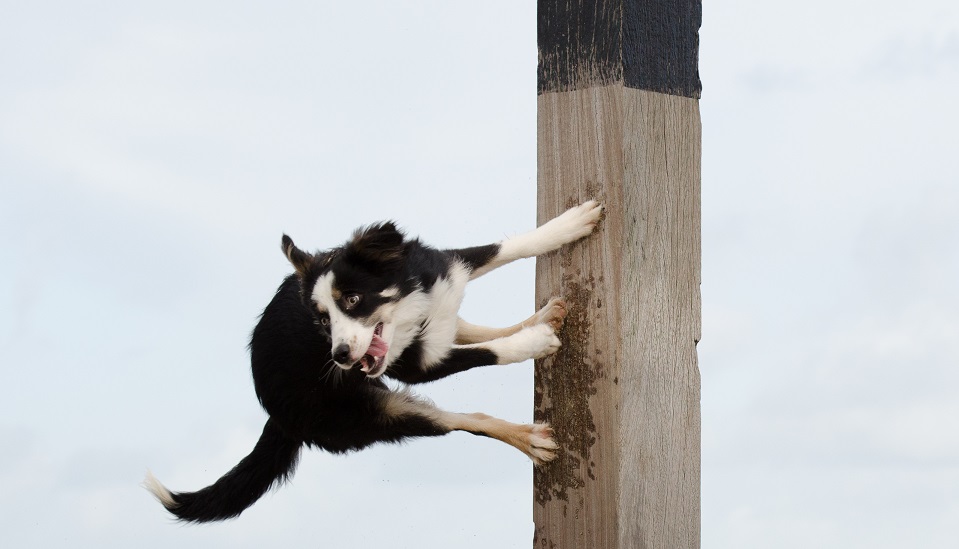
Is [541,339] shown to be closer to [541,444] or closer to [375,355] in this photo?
[541,444]

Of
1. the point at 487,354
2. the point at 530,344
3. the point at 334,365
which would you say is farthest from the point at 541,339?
the point at 334,365

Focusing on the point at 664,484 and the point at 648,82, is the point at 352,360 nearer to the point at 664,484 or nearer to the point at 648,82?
the point at 664,484

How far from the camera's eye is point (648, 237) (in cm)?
406

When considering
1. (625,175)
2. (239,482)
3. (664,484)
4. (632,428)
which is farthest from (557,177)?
(239,482)

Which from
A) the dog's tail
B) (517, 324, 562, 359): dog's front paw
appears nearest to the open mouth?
(517, 324, 562, 359): dog's front paw

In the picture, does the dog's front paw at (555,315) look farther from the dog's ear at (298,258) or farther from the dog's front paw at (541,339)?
the dog's ear at (298,258)

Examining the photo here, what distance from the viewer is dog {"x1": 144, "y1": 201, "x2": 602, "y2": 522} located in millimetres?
4195

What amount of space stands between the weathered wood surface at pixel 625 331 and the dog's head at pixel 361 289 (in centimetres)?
75

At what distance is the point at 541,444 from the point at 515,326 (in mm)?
811

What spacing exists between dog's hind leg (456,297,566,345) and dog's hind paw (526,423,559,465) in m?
0.45

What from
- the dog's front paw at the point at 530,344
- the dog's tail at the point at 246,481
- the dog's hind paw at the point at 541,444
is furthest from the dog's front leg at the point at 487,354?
the dog's tail at the point at 246,481

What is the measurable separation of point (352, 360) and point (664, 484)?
1430 mm

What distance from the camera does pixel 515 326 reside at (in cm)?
484

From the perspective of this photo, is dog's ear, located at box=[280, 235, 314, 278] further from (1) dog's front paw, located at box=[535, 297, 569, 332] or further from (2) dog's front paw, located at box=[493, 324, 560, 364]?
(1) dog's front paw, located at box=[535, 297, 569, 332]
